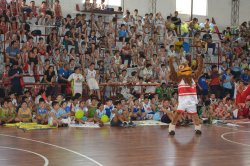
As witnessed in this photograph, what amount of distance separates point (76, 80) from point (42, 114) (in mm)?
2868

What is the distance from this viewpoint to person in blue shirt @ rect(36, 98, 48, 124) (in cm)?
1404

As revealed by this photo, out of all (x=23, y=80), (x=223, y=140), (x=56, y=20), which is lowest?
(x=223, y=140)

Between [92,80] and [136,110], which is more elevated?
[92,80]

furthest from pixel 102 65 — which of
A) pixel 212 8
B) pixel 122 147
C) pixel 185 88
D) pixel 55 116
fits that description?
pixel 212 8

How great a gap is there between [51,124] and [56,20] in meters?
7.31

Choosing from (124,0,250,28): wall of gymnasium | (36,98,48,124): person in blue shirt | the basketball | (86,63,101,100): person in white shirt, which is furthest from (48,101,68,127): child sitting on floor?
(124,0,250,28): wall of gymnasium

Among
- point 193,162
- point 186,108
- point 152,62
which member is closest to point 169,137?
point 186,108

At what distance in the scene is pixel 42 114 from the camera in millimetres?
14234

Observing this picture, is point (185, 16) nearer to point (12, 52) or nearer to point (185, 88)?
point (12, 52)

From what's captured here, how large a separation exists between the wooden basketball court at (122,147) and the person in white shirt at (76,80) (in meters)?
3.51

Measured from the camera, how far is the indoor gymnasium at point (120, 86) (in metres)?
9.95

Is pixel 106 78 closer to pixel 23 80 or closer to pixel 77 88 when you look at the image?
pixel 77 88

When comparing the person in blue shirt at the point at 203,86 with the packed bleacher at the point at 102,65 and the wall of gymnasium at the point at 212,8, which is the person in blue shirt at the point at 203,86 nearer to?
the packed bleacher at the point at 102,65

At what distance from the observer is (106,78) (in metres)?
18.6
